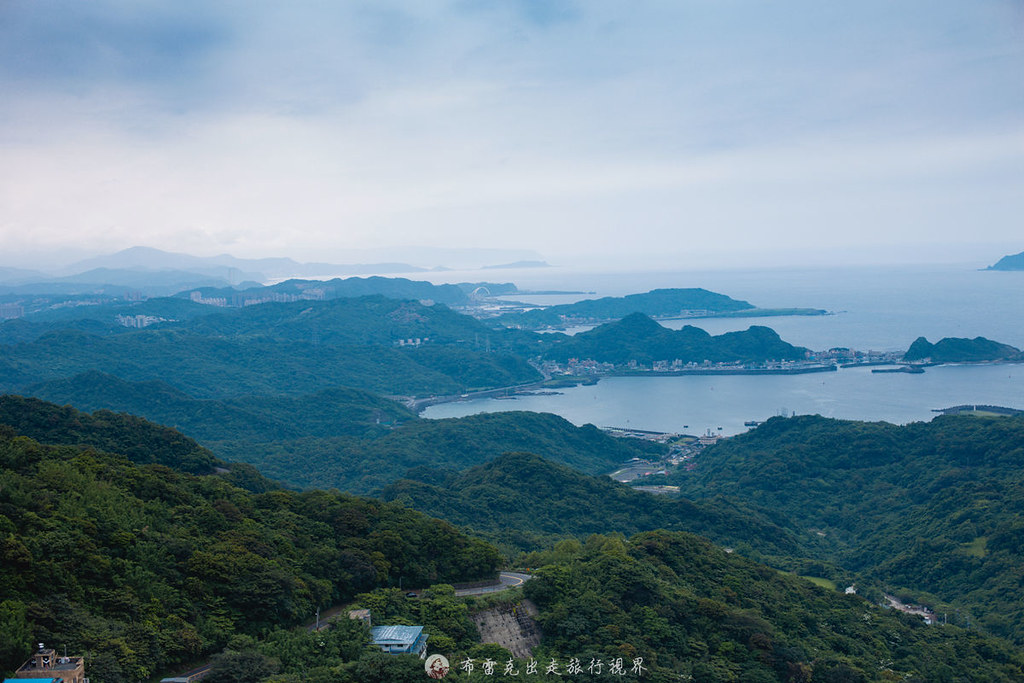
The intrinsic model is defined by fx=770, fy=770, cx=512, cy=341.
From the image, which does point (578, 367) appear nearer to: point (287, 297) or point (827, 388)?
point (827, 388)

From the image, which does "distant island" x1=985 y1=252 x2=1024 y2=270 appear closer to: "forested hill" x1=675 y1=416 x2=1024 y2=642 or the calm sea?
the calm sea

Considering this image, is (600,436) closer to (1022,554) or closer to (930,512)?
(930,512)

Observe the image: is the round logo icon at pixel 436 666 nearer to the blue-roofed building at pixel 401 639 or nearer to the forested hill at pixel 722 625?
the blue-roofed building at pixel 401 639

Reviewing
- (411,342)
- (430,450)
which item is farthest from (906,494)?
(411,342)

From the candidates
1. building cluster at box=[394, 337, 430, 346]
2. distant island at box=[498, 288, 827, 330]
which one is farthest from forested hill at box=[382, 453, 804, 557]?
distant island at box=[498, 288, 827, 330]

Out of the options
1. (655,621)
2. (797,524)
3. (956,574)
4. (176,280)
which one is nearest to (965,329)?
(797,524)

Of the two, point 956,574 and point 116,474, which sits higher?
point 116,474
